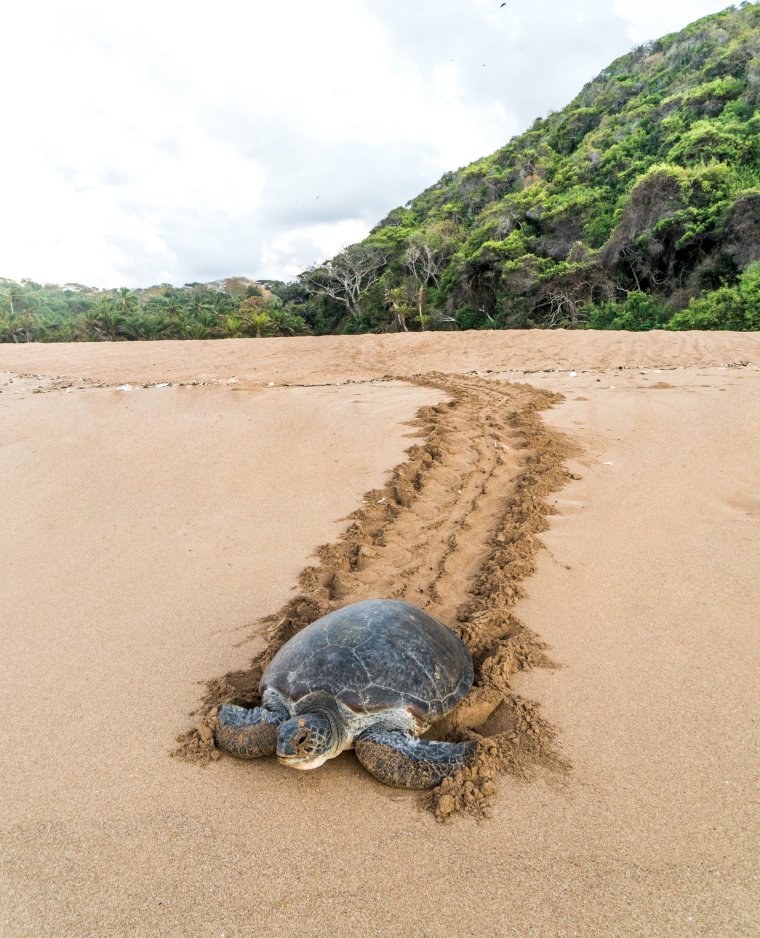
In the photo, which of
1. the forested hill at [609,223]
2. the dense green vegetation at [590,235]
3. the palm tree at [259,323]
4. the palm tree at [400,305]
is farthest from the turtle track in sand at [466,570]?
the palm tree at [259,323]

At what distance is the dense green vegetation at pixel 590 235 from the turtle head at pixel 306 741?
594 inches

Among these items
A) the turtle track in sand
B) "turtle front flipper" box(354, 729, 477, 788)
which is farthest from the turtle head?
the turtle track in sand

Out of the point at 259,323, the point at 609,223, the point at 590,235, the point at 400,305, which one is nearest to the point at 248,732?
the point at 259,323

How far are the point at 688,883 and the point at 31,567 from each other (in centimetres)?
403

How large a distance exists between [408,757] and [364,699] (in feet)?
0.90

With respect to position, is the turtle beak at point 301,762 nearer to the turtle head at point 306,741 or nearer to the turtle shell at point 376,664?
the turtle head at point 306,741

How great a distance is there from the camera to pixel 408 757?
2.04 m

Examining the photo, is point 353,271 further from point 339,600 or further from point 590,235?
point 339,600

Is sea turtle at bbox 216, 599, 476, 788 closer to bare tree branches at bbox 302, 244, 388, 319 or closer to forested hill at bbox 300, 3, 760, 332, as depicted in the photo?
forested hill at bbox 300, 3, 760, 332

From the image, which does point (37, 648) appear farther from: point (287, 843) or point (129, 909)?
point (287, 843)

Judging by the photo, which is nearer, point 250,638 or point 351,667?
point 351,667

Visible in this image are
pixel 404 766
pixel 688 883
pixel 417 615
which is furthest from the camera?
pixel 417 615

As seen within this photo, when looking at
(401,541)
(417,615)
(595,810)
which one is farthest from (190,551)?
(595,810)

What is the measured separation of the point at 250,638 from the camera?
2936 millimetres
